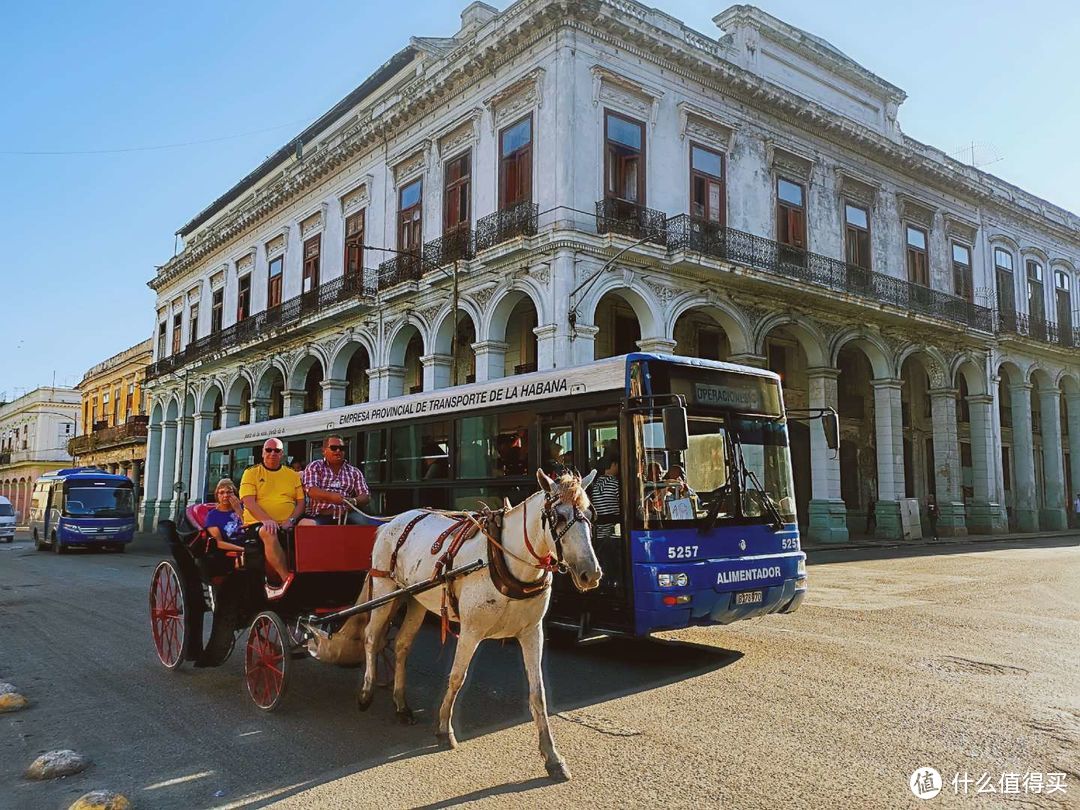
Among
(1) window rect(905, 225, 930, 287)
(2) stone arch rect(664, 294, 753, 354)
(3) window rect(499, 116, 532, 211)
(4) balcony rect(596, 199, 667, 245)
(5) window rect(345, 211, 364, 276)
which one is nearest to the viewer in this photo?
(4) balcony rect(596, 199, 667, 245)

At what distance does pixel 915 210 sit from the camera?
2773 centimetres

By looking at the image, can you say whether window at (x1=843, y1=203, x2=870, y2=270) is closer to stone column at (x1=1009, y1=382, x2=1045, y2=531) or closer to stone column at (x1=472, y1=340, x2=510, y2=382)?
stone column at (x1=1009, y1=382, x2=1045, y2=531)

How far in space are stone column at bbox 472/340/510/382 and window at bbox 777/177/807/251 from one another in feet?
29.3

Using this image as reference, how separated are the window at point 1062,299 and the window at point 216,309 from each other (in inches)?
1397

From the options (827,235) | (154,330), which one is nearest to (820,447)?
(827,235)

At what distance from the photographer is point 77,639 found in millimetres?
8766

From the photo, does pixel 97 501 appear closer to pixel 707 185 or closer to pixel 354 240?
pixel 354 240

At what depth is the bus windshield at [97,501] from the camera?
25.0 meters

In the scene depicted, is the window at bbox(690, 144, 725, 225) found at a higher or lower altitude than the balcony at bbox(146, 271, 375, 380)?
Result: higher

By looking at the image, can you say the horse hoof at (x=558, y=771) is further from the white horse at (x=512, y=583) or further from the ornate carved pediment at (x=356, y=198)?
the ornate carved pediment at (x=356, y=198)

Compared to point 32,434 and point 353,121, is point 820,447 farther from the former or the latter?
point 32,434

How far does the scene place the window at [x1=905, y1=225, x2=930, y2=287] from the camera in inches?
1078

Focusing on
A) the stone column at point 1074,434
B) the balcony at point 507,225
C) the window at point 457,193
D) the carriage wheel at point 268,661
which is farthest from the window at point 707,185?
the stone column at point 1074,434

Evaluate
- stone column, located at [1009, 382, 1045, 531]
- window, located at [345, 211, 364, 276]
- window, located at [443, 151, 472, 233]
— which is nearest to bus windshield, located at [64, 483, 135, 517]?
window, located at [345, 211, 364, 276]
